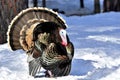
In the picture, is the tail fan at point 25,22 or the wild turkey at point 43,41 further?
the tail fan at point 25,22

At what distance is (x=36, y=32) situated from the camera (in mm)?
4949

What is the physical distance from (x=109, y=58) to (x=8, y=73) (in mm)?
1590

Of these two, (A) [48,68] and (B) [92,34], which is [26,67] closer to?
(A) [48,68]

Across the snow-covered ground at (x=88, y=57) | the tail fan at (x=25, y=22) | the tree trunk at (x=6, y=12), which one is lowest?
the snow-covered ground at (x=88, y=57)

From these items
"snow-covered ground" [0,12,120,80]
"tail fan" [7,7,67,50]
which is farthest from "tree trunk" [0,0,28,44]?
"tail fan" [7,7,67,50]

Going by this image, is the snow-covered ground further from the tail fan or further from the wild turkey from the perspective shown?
the tail fan

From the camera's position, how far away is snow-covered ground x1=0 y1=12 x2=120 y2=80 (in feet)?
16.6

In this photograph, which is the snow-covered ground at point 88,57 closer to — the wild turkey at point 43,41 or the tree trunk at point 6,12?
the wild turkey at point 43,41

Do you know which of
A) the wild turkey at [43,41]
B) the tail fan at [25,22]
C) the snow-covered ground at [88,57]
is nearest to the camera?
the wild turkey at [43,41]

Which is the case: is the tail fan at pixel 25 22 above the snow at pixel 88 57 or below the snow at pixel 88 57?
above

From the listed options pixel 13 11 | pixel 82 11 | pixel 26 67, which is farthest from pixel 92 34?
pixel 82 11

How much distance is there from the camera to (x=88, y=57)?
20.2ft

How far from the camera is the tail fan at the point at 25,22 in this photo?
5305 mm

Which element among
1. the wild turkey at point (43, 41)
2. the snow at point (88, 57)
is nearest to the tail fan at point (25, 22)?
the wild turkey at point (43, 41)
